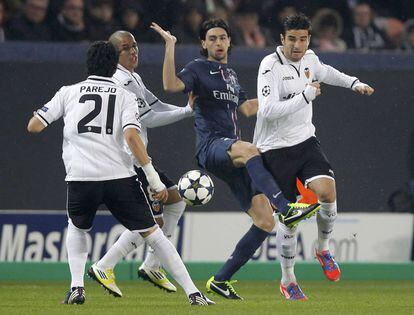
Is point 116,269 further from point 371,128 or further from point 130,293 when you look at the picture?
point 371,128

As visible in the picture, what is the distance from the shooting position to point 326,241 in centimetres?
1057

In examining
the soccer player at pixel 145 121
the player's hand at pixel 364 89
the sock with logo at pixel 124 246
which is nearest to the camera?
the player's hand at pixel 364 89

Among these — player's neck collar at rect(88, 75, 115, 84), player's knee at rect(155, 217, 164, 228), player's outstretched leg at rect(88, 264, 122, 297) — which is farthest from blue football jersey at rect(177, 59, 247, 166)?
player's neck collar at rect(88, 75, 115, 84)

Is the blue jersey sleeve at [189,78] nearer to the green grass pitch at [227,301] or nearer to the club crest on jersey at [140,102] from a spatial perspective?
the club crest on jersey at [140,102]

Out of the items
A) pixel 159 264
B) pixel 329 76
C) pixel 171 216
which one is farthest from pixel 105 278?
pixel 329 76

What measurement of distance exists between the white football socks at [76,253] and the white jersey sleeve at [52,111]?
2.52 ft

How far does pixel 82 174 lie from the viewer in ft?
30.1

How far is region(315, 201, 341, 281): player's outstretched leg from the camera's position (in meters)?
10.5

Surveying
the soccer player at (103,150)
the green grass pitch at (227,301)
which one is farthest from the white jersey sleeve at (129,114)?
the green grass pitch at (227,301)

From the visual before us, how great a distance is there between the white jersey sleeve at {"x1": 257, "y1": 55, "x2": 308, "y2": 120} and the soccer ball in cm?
95

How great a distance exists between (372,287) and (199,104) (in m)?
2.94

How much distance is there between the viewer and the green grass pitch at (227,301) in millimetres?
8969

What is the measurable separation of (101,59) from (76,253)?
1.41 meters

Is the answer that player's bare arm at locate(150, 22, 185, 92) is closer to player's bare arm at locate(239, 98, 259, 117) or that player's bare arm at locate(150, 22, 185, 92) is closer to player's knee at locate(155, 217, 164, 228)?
player's bare arm at locate(239, 98, 259, 117)
